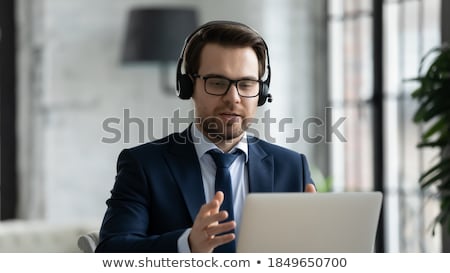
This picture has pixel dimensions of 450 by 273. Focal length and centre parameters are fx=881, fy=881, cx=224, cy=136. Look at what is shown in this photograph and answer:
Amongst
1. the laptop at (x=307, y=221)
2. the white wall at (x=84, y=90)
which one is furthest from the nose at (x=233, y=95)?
the white wall at (x=84, y=90)

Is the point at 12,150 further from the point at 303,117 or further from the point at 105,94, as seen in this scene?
the point at 303,117

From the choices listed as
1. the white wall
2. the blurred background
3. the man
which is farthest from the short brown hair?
the white wall

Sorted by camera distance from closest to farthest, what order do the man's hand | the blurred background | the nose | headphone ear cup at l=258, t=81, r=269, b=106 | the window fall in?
the man's hand
the nose
headphone ear cup at l=258, t=81, r=269, b=106
the window
the blurred background

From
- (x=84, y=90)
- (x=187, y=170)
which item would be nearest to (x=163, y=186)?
(x=187, y=170)

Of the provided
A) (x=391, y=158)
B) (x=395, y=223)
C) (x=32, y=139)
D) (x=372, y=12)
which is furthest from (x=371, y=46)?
(x=32, y=139)

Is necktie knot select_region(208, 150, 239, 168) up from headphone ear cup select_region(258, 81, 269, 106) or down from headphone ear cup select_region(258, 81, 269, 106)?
down

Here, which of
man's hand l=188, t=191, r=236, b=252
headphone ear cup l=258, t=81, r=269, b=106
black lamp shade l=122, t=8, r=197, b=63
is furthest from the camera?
black lamp shade l=122, t=8, r=197, b=63

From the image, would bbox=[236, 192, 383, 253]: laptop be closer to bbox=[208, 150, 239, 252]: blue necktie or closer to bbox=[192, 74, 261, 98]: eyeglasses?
Answer: bbox=[208, 150, 239, 252]: blue necktie

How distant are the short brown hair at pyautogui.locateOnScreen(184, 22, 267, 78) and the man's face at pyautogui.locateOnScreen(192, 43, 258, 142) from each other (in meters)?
0.01

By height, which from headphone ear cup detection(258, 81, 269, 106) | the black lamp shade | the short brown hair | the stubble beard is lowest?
the stubble beard

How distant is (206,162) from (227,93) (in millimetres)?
162

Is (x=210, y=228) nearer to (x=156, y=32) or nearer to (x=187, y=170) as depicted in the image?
(x=187, y=170)

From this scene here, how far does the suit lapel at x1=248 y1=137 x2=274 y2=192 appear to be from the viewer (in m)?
1.65
